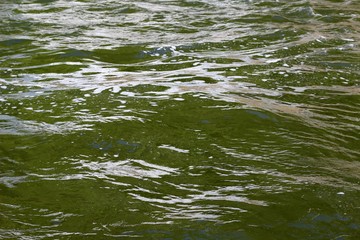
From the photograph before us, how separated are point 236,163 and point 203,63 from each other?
2520 mm

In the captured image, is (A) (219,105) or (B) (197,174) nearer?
(B) (197,174)

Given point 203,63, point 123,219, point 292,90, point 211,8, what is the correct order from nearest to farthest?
point 123,219 < point 292,90 < point 203,63 < point 211,8

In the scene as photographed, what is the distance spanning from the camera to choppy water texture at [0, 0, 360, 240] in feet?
10.0

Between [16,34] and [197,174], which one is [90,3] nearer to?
[16,34]

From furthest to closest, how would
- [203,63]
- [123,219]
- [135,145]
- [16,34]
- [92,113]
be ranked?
[16,34] < [203,63] < [92,113] < [135,145] < [123,219]

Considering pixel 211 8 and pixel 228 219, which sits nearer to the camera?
pixel 228 219

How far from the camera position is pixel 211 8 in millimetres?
9125

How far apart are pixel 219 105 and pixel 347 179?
1518mm

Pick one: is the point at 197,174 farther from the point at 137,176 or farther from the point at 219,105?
the point at 219,105

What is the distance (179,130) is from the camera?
429cm

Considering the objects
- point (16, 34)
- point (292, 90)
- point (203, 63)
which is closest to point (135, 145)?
point (292, 90)

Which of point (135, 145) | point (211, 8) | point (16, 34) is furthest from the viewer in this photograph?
point (211, 8)

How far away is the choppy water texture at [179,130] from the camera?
120 inches

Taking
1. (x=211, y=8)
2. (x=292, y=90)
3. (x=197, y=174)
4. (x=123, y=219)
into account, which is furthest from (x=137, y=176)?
(x=211, y=8)
